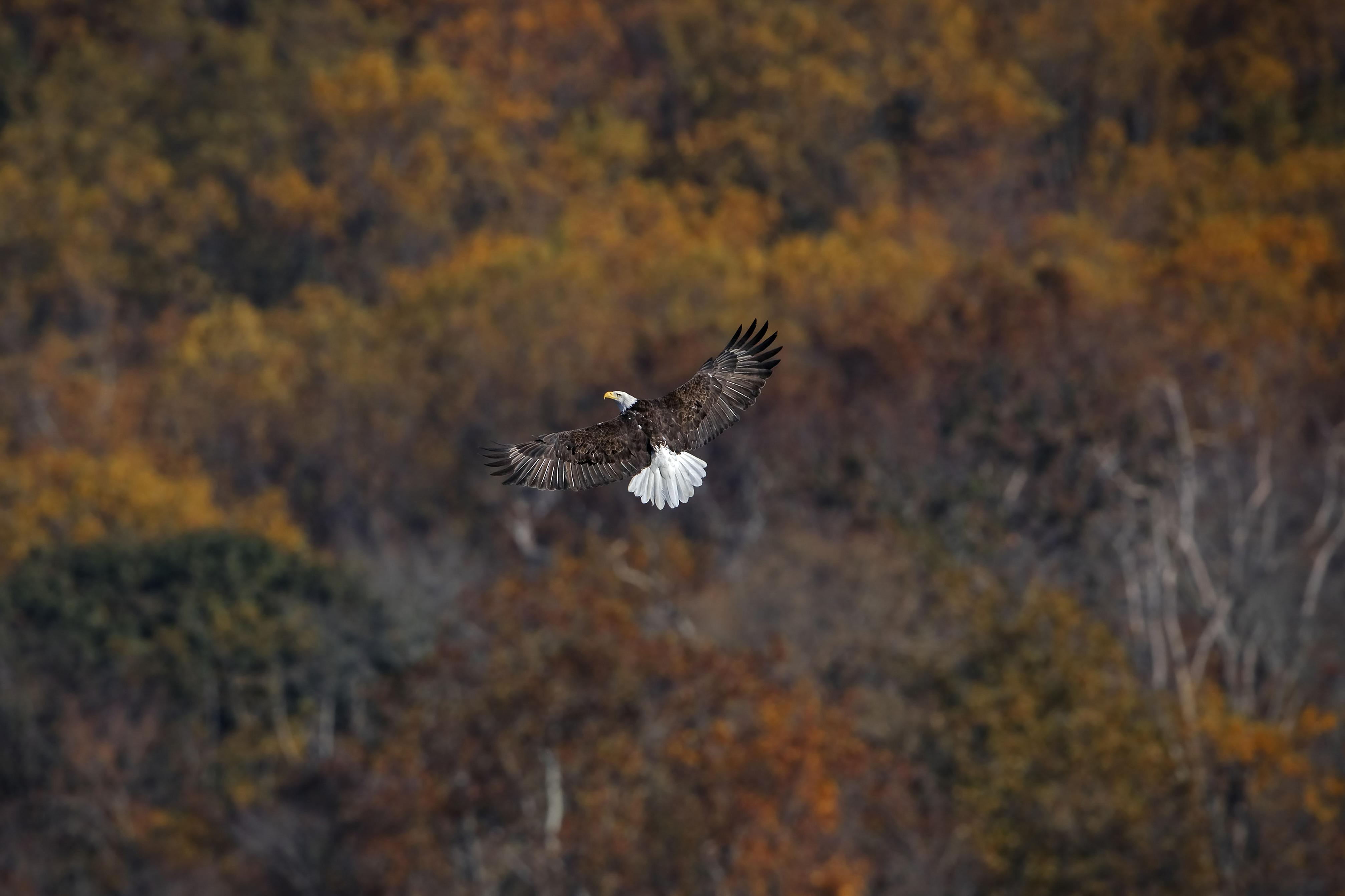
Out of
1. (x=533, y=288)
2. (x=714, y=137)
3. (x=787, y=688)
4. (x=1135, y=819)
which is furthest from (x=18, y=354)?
(x=1135, y=819)

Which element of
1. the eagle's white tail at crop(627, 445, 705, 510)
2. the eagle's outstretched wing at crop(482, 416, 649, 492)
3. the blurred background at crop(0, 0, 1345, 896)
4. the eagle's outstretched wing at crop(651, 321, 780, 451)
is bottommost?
the eagle's white tail at crop(627, 445, 705, 510)

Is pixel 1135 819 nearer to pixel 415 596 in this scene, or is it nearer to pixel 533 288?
pixel 415 596

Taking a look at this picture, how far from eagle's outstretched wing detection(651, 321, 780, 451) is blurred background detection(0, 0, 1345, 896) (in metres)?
10.6

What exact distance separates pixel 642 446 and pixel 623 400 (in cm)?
53

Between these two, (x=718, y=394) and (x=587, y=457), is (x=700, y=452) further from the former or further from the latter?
(x=587, y=457)

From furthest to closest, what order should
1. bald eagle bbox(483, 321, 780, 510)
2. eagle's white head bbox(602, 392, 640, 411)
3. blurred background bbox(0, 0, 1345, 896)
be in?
blurred background bbox(0, 0, 1345, 896)
eagle's white head bbox(602, 392, 640, 411)
bald eagle bbox(483, 321, 780, 510)

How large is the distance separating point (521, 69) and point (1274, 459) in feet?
142

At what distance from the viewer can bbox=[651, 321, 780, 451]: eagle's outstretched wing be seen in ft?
40.2

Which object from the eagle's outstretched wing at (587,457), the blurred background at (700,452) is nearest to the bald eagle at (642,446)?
the eagle's outstretched wing at (587,457)

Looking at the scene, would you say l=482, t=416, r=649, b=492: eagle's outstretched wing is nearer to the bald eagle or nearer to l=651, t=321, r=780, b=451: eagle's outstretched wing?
the bald eagle

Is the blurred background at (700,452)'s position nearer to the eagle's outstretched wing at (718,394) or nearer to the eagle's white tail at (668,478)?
the eagle's outstretched wing at (718,394)

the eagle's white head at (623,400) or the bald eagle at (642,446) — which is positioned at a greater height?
the eagle's white head at (623,400)

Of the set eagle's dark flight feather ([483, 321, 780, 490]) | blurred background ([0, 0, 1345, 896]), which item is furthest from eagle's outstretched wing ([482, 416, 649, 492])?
blurred background ([0, 0, 1345, 896])

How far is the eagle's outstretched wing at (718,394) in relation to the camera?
12266mm
